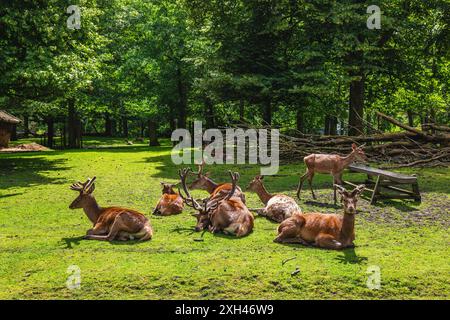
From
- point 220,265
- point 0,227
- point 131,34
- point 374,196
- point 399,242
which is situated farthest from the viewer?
point 131,34

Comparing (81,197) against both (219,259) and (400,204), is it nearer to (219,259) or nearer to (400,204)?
(219,259)

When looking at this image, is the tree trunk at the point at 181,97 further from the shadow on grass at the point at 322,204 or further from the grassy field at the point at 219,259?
the shadow on grass at the point at 322,204

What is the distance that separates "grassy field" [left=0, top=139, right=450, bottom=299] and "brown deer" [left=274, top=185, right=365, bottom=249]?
0.68 feet

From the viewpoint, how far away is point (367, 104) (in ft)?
87.1

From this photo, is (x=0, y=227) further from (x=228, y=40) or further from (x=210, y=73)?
(x=228, y=40)

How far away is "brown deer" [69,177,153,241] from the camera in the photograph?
8.36m

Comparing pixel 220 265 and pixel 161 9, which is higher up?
pixel 161 9
